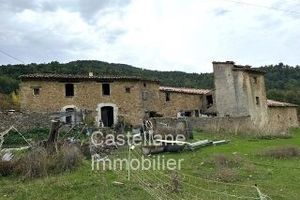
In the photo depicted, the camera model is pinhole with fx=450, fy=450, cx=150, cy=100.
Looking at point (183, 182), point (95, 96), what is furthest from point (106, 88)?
point (183, 182)

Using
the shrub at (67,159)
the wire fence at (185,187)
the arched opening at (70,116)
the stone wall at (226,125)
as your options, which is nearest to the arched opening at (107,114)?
the arched opening at (70,116)

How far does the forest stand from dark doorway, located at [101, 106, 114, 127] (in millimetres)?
5473

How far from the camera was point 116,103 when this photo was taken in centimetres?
3391

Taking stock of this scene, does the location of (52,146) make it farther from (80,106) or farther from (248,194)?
(80,106)

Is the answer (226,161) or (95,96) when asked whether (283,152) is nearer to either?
(226,161)

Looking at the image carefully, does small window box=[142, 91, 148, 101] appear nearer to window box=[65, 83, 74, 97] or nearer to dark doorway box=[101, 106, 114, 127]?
dark doorway box=[101, 106, 114, 127]

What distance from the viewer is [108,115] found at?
3428cm

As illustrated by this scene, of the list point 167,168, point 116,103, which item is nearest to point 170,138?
point 167,168

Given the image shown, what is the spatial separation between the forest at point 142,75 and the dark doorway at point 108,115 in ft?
18.0

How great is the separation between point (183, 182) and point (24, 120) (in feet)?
56.0

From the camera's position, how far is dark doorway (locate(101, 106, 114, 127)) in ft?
112

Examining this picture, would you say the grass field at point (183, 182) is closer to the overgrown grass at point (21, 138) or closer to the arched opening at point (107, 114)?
the overgrown grass at point (21, 138)

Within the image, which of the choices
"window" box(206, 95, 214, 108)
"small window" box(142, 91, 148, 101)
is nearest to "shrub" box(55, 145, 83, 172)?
"small window" box(142, 91, 148, 101)

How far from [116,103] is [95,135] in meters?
12.0
